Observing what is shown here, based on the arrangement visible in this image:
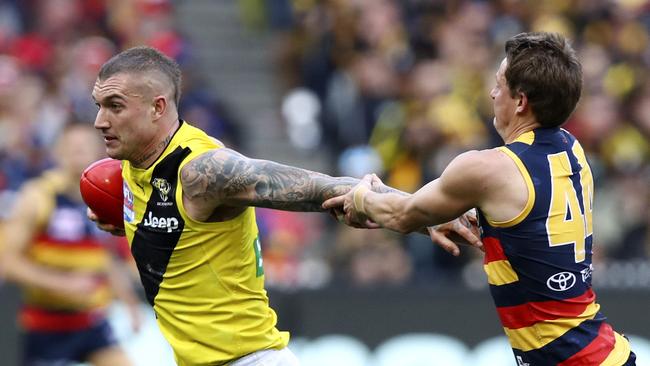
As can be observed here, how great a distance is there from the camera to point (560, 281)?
17.2 feet

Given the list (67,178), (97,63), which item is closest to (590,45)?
(97,63)

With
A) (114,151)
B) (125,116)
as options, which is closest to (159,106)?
(125,116)

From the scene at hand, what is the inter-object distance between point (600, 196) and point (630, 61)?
6.79 feet

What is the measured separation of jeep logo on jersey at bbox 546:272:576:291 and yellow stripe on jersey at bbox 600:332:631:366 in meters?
0.36

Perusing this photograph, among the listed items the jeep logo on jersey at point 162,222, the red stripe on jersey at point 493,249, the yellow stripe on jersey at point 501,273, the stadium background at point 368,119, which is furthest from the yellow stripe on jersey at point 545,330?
the stadium background at point 368,119

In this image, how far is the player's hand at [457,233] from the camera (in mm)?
5824

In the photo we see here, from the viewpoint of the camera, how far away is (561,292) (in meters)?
5.25

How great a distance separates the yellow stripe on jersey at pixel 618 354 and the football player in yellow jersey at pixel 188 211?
148cm

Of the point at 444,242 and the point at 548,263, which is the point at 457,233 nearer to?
the point at 444,242

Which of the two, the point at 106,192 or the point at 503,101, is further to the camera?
the point at 106,192

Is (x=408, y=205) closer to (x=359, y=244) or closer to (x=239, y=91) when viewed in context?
(x=359, y=244)

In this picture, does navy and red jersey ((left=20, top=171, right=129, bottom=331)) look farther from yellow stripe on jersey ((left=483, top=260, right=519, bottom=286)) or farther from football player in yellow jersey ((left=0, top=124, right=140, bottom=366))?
yellow stripe on jersey ((left=483, top=260, right=519, bottom=286))

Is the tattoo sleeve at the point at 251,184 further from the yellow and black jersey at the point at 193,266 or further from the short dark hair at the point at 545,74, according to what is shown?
the short dark hair at the point at 545,74

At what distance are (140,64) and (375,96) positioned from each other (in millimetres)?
7559
